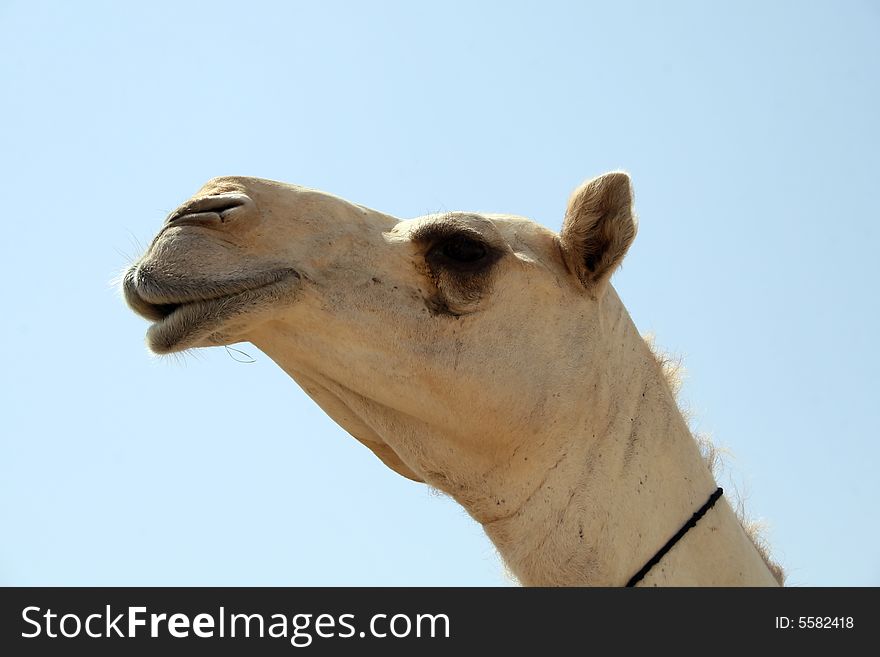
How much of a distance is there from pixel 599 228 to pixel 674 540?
1.46 meters

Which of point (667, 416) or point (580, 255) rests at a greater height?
point (580, 255)

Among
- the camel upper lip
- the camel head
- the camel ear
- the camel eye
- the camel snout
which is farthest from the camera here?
the camel ear

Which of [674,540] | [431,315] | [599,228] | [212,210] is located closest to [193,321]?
[212,210]

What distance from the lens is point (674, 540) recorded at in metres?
5.18

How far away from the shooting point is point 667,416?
18.1 ft

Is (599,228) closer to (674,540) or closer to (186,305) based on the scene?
(674,540)

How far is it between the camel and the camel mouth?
0.05 m

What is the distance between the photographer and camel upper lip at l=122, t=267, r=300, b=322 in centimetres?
458

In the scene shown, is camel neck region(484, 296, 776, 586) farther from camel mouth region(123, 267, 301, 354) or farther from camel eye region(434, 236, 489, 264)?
camel mouth region(123, 267, 301, 354)

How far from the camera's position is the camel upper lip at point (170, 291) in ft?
15.0

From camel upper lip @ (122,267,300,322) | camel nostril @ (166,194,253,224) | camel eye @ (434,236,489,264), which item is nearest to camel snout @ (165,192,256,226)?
camel nostril @ (166,194,253,224)
